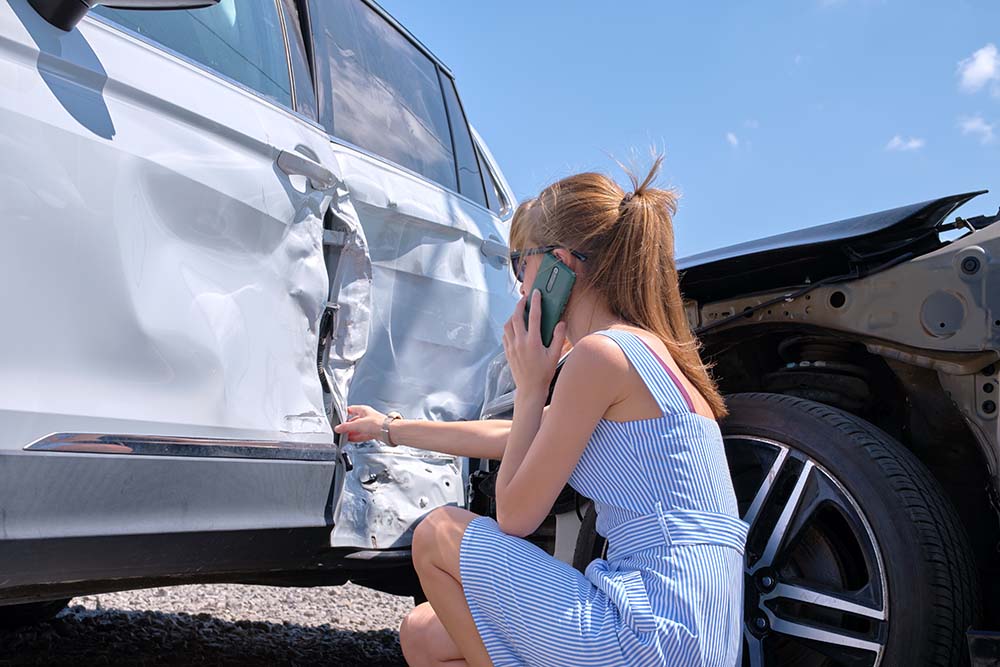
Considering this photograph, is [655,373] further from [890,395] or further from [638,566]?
[890,395]

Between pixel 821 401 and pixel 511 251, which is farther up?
pixel 511 251

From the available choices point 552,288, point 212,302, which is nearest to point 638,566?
point 552,288

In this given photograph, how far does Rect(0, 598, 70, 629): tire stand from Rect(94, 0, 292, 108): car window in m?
2.17

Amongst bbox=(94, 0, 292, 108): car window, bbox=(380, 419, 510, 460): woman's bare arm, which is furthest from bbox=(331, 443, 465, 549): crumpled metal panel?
bbox=(94, 0, 292, 108): car window

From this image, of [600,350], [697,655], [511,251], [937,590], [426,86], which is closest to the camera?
[697,655]

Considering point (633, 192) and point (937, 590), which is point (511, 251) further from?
point (937, 590)

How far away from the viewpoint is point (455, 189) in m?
3.26

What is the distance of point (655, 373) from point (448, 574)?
55 centimetres

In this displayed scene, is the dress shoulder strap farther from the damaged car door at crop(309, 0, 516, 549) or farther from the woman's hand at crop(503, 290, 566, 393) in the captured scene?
the damaged car door at crop(309, 0, 516, 549)

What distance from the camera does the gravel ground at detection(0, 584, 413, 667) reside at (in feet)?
10.3

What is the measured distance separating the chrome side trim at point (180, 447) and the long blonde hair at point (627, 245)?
28.5 inches

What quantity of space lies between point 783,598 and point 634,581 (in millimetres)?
586

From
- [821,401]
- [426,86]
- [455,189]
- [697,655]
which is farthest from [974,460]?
[426,86]

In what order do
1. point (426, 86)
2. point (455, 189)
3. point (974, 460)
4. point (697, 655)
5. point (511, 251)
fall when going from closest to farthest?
point (697, 655), point (511, 251), point (974, 460), point (455, 189), point (426, 86)
